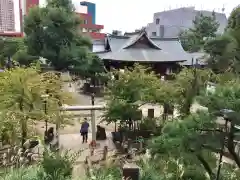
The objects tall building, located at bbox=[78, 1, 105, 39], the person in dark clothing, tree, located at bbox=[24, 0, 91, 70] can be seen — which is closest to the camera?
the person in dark clothing

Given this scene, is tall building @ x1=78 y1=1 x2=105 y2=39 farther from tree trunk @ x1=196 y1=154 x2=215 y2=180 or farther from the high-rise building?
tree trunk @ x1=196 y1=154 x2=215 y2=180

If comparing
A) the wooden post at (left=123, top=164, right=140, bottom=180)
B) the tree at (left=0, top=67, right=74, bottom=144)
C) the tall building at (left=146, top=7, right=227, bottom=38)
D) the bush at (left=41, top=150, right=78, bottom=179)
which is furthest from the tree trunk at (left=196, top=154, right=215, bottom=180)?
the tall building at (left=146, top=7, right=227, bottom=38)

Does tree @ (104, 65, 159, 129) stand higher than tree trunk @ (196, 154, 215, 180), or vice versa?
tree @ (104, 65, 159, 129)

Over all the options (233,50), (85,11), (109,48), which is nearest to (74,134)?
(233,50)

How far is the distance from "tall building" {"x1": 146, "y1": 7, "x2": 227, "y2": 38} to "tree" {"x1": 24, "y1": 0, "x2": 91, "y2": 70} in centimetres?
3140

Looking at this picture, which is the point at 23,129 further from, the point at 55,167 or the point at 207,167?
the point at 207,167

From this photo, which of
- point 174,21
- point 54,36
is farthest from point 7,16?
point 174,21

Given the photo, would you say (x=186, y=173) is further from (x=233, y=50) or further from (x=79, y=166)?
(x=233, y=50)

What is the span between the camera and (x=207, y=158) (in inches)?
248

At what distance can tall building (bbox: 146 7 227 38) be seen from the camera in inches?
1959

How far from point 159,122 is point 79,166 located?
4.44m

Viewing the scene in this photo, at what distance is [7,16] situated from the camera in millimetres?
38219

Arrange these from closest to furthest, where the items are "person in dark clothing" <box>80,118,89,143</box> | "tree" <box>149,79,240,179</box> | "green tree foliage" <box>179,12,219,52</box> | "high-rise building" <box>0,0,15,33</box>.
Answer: "tree" <box>149,79,240,179</box>, "person in dark clothing" <box>80,118,89,143</box>, "high-rise building" <box>0,0,15,33</box>, "green tree foliage" <box>179,12,219,52</box>

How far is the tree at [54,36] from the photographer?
1945 cm
